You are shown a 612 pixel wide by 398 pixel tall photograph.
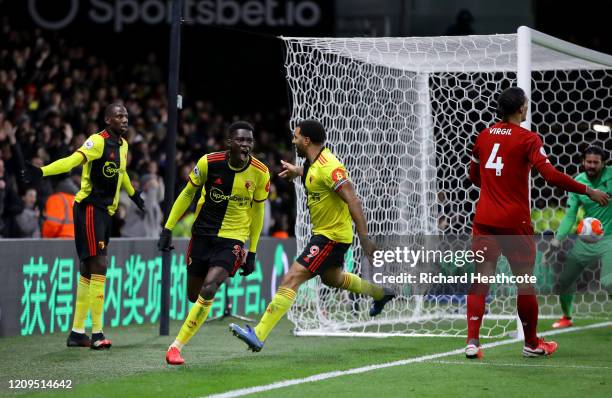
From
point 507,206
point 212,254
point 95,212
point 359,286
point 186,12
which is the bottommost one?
point 359,286

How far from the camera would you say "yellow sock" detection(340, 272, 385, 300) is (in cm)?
958

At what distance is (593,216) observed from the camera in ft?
37.9

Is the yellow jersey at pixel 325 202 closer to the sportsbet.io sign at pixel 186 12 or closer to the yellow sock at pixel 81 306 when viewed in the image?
the yellow sock at pixel 81 306

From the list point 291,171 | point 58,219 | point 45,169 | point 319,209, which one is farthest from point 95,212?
A: point 58,219

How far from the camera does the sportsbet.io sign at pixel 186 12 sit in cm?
2275

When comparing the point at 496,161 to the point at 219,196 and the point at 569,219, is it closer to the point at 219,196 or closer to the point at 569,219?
the point at 219,196

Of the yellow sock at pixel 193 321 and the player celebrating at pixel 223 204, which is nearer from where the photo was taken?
the yellow sock at pixel 193 321

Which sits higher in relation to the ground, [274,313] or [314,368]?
[274,313]

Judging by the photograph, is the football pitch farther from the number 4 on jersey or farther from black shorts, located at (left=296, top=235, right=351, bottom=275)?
the number 4 on jersey

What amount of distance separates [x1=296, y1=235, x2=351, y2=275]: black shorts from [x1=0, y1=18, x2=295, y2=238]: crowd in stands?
4.90m

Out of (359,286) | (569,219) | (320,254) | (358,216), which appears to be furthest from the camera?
(569,219)

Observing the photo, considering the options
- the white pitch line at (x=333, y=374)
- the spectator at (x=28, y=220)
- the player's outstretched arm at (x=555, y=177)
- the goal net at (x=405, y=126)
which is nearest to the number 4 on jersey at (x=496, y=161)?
the player's outstretched arm at (x=555, y=177)

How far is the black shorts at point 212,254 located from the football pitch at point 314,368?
75 centimetres

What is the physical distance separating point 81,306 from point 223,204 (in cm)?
206
